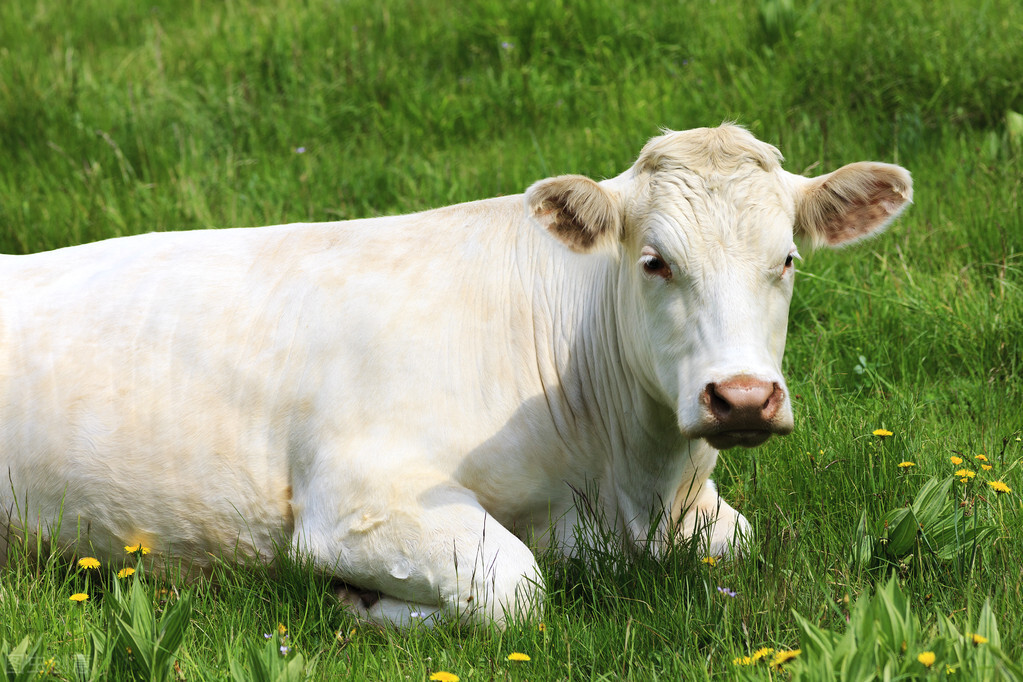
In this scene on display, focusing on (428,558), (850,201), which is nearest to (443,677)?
(428,558)

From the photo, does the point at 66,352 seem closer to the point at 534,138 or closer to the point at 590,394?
the point at 590,394

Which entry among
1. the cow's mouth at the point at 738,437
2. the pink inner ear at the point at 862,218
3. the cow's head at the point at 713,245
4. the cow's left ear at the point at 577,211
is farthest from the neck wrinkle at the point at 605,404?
the pink inner ear at the point at 862,218

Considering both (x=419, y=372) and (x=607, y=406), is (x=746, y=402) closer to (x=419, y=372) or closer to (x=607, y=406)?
(x=607, y=406)

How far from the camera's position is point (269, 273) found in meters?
4.12

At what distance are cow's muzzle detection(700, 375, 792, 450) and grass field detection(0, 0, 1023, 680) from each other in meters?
0.47

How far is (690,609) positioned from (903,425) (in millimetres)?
1646

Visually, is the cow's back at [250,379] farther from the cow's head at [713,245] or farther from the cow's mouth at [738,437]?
the cow's mouth at [738,437]

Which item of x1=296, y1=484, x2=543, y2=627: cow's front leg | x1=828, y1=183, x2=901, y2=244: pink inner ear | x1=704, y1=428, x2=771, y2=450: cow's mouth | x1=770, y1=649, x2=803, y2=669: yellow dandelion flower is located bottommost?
x1=296, y1=484, x2=543, y2=627: cow's front leg

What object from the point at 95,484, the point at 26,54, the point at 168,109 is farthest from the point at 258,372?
the point at 26,54

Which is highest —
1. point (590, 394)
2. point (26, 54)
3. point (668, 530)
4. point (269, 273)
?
point (26, 54)

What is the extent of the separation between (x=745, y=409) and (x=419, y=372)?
120 centimetres

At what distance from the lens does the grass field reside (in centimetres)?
308

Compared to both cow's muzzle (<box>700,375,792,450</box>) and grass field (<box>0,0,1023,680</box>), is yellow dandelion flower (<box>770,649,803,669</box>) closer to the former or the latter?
grass field (<box>0,0,1023,680</box>)

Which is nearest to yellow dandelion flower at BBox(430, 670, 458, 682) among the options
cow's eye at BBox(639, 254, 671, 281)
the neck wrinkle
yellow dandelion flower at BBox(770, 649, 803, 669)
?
yellow dandelion flower at BBox(770, 649, 803, 669)
